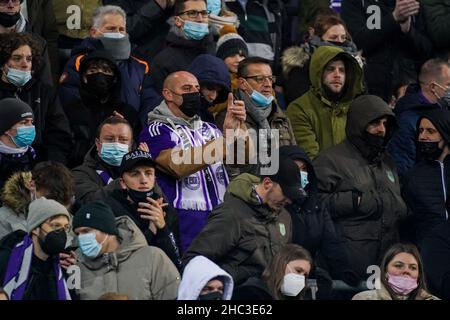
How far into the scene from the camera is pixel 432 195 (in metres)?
17.1

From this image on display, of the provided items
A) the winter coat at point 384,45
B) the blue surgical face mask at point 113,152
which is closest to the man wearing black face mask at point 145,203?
the blue surgical face mask at point 113,152

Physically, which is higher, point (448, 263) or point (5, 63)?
point (5, 63)

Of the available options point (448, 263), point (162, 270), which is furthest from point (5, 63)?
point (448, 263)

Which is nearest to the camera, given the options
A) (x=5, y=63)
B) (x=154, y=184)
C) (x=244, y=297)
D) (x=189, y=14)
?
(x=244, y=297)

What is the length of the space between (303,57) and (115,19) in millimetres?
2041

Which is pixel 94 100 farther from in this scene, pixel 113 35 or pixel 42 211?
pixel 42 211

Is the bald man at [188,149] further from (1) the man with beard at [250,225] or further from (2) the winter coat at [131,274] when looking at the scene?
(2) the winter coat at [131,274]

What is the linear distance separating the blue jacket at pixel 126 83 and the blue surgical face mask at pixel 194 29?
656 mm

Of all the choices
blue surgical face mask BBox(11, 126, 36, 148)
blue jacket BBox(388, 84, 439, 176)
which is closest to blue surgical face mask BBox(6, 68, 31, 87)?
blue surgical face mask BBox(11, 126, 36, 148)

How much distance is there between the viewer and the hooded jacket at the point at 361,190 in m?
16.6

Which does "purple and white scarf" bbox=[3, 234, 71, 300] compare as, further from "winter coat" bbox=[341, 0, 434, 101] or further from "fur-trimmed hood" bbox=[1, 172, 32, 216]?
"winter coat" bbox=[341, 0, 434, 101]

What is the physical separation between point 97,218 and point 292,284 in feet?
5.27

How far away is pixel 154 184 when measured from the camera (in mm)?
16156

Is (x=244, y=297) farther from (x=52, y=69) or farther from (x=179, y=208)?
(x=52, y=69)
